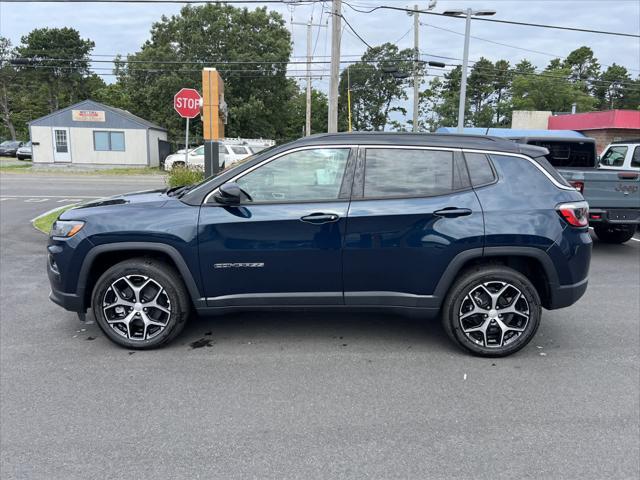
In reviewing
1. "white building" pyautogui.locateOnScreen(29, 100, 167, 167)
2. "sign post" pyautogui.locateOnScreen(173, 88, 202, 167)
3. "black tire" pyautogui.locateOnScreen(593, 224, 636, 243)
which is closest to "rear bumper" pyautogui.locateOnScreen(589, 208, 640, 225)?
"black tire" pyautogui.locateOnScreen(593, 224, 636, 243)

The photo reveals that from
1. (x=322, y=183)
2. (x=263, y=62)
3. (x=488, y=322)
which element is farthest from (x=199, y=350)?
(x=263, y=62)

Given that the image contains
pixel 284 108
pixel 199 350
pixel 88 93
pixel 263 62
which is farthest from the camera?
pixel 88 93

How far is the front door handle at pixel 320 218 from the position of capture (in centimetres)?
380

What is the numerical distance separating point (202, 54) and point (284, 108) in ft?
24.1

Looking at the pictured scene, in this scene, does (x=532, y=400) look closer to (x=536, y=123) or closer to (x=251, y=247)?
(x=251, y=247)

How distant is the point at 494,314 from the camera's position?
13.0 ft

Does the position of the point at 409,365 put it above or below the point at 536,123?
below

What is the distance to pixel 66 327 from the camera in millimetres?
4613

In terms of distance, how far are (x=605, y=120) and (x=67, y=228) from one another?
3213cm

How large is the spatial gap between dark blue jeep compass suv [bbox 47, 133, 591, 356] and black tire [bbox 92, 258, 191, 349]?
1 centimetres

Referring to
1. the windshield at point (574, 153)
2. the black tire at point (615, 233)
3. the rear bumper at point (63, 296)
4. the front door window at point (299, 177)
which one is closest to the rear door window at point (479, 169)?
the front door window at point (299, 177)

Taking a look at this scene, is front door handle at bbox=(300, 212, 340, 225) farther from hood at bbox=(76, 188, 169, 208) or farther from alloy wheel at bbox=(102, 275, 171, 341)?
alloy wheel at bbox=(102, 275, 171, 341)

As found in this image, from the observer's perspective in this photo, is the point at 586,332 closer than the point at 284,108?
Yes

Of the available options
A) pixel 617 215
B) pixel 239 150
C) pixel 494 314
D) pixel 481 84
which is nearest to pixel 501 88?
pixel 481 84
